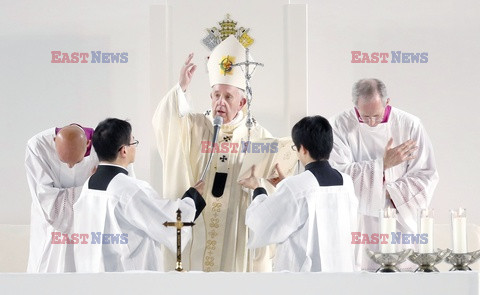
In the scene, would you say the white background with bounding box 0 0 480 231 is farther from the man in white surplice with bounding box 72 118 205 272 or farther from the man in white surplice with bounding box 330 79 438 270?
the man in white surplice with bounding box 72 118 205 272

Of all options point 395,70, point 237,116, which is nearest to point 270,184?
point 237,116

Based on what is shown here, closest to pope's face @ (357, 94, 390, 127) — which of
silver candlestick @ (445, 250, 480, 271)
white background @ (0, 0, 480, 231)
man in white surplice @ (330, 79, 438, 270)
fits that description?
man in white surplice @ (330, 79, 438, 270)

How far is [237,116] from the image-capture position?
28.9ft

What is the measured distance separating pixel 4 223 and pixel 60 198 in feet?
5.73

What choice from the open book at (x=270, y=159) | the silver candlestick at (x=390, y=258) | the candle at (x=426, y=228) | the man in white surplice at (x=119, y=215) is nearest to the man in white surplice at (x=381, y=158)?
the open book at (x=270, y=159)

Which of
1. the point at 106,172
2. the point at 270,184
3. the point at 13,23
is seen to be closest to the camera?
the point at 106,172

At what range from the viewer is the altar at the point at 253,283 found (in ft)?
19.7

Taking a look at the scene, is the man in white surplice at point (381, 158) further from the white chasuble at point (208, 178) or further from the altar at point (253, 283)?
the altar at point (253, 283)

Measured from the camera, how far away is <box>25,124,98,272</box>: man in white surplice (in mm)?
8547

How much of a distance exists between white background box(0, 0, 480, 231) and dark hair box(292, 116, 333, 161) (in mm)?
2326

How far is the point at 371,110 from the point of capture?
9016mm

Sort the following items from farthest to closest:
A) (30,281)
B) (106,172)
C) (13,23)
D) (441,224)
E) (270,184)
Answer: (13,23) < (441,224) < (270,184) < (106,172) < (30,281)

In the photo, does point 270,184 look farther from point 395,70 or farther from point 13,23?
point 13,23

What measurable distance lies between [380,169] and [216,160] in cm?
126
